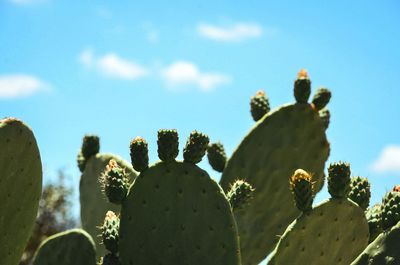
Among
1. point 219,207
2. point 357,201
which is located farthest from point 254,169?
point 219,207

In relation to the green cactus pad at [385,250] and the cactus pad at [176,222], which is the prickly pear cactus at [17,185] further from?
the green cactus pad at [385,250]

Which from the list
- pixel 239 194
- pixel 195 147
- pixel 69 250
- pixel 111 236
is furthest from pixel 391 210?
pixel 69 250

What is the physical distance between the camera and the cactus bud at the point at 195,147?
363cm

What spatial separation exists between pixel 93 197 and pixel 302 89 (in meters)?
1.48

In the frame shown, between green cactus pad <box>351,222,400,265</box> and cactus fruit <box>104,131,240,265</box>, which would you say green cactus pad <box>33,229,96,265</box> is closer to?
cactus fruit <box>104,131,240,265</box>

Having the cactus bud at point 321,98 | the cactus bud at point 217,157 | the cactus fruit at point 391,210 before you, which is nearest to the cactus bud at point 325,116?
the cactus bud at point 321,98

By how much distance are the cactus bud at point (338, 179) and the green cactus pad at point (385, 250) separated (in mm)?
372

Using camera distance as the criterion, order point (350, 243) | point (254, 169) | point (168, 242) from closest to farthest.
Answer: point (168, 242) < point (350, 243) < point (254, 169)

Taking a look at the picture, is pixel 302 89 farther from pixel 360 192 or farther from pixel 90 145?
pixel 90 145

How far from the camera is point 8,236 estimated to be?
400 cm

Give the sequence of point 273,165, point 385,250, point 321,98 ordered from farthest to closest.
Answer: point 321,98, point 273,165, point 385,250

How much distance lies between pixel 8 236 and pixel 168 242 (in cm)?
92

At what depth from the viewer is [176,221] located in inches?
141

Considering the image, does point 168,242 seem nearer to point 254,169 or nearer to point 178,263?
point 178,263
